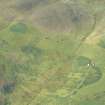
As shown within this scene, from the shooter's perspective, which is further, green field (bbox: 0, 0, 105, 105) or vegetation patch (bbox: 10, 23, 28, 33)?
vegetation patch (bbox: 10, 23, 28, 33)

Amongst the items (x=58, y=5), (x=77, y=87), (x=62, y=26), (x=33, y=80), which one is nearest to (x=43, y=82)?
(x=33, y=80)

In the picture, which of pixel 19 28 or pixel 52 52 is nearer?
pixel 52 52

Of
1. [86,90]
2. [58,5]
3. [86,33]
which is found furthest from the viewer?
[58,5]

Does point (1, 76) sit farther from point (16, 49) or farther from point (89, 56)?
point (89, 56)

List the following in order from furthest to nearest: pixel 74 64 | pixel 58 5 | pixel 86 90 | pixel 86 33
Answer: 1. pixel 58 5
2. pixel 86 33
3. pixel 74 64
4. pixel 86 90

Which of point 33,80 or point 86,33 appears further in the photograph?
Answer: point 86,33

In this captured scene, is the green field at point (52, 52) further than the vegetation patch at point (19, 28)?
No

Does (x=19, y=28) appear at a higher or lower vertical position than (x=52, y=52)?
higher
